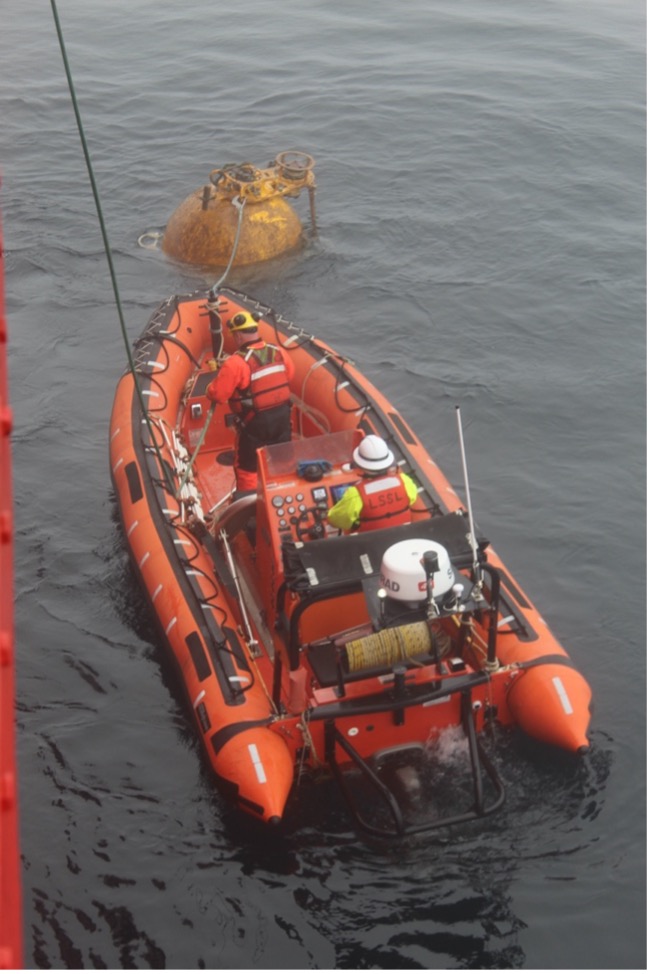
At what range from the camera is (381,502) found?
6.97 m

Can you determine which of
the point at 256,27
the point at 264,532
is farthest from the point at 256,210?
the point at 256,27

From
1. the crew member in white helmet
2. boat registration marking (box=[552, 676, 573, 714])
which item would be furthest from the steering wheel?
boat registration marking (box=[552, 676, 573, 714])

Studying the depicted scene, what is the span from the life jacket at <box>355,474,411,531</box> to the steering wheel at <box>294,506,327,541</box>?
265mm

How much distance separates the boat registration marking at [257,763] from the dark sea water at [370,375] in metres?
0.62

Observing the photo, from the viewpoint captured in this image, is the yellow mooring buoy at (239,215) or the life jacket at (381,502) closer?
the life jacket at (381,502)

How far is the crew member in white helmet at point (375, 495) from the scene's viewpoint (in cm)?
689

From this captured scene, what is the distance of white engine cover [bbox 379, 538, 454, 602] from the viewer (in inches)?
236

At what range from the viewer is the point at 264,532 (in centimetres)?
744

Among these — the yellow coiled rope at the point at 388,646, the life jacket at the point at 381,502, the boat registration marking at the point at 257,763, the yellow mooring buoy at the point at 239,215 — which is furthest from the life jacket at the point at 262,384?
the yellow mooring buoy at the point at 239,215

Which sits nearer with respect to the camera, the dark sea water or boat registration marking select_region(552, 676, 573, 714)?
the dark sea water

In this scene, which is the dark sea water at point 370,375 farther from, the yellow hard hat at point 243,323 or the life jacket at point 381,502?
the yellow hard hat at point 243,323

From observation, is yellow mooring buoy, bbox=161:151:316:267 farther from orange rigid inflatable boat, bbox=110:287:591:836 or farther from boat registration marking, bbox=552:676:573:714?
boat registration marking, bbox=552:676:573:714

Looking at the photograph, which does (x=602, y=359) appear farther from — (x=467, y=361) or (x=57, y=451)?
(x=57, y=451)

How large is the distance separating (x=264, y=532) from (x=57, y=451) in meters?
4.09
